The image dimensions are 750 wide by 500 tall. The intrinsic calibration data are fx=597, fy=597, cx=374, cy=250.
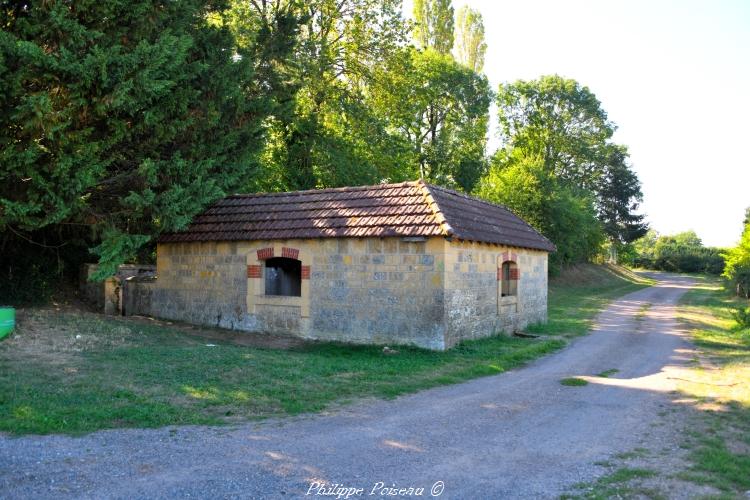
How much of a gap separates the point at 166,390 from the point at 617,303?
986 inches

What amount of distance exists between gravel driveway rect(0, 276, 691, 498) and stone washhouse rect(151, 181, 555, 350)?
3952 millimetres

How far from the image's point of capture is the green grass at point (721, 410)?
219 inches

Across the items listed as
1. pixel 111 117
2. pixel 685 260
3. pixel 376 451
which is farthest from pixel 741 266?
pixel 685 260

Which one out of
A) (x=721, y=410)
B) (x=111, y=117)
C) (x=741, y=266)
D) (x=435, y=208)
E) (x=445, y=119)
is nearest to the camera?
(x=721, y=410)

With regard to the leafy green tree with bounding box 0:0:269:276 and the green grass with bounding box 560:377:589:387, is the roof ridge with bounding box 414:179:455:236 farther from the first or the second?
the leafy green tree with bounding box 0:0:269:276

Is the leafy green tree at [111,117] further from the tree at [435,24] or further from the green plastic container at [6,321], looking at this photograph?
the tree at [435,24]

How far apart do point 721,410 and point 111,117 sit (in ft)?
39.8

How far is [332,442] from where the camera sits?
21.0ft

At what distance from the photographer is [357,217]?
14102 mm

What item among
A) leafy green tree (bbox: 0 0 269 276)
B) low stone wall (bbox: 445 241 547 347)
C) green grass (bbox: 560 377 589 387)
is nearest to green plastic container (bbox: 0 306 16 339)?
leafy green tree (bbox: 0 0 269 276)

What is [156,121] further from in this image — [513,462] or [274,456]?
[513,462]

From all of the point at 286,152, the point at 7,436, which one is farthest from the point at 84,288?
the point at 7,436

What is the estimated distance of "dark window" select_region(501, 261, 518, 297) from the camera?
55.1 feet

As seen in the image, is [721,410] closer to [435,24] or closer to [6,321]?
[6,321]
